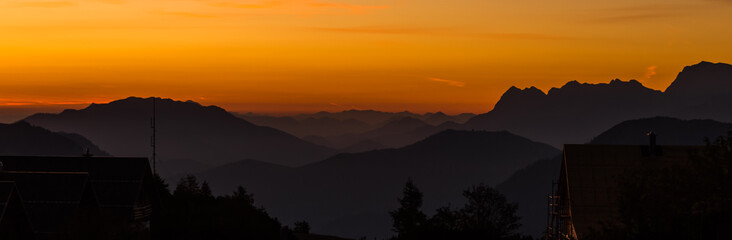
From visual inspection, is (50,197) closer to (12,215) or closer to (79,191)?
(79,191)

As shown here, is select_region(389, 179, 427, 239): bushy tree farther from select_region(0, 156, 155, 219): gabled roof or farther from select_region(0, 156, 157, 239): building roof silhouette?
select_region(0, 156, 155, 219): gabled roof

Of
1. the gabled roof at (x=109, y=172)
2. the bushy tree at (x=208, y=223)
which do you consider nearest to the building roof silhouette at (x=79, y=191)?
the gabled roof at (x=109, y=172)

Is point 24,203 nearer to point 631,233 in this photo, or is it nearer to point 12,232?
point 12,232

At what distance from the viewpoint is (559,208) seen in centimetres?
6100

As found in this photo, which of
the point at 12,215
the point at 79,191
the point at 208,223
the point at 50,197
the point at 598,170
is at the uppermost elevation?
the point at 598,170

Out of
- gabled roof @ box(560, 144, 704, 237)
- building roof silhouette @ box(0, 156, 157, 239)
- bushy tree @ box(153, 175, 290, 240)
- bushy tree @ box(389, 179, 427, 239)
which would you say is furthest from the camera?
bushy tree @ box(389, 179, 427, 239)

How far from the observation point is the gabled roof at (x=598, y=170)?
179ft

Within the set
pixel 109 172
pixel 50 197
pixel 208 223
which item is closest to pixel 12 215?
pixel 50 197

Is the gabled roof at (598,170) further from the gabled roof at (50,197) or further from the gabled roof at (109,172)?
the gabled roof at (50,197)

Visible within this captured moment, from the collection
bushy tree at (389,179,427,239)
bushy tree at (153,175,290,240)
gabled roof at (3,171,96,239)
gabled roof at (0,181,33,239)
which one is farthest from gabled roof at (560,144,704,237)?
bushy tree at (389,179,427,239)

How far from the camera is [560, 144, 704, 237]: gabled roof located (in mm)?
54500

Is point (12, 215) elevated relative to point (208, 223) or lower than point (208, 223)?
elevated

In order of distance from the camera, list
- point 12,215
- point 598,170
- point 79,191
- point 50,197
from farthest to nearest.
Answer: point 598,170 < point 79,191 < point 50,197 < point 12,215

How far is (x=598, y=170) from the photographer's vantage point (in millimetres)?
56438
